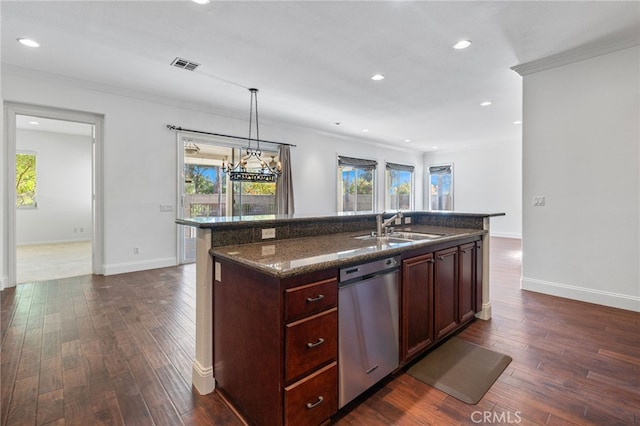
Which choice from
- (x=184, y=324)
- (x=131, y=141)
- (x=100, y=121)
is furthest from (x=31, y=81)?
(x=184, y=324)

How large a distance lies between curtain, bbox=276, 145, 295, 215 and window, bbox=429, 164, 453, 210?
5.98 metres

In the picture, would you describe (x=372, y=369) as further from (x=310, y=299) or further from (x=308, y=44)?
(x=308, y=44)

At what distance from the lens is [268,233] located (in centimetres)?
219

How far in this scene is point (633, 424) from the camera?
5.20 ft

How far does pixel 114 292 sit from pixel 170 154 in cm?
241

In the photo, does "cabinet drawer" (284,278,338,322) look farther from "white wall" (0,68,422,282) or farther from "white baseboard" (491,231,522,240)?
"white baseboard" (491,231,522,240)

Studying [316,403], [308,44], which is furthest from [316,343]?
[308,44]

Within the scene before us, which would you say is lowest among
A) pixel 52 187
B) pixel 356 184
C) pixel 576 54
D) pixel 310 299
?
pixel 310 299

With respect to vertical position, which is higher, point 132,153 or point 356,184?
point 132,153

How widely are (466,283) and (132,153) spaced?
5.04 m

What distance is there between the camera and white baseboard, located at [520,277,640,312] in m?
3.17

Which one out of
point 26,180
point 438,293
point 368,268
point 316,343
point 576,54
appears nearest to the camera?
point 316,343

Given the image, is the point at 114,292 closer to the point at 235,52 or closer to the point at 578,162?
the point at 235,52

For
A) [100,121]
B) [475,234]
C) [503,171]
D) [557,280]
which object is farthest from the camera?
[503,171]
